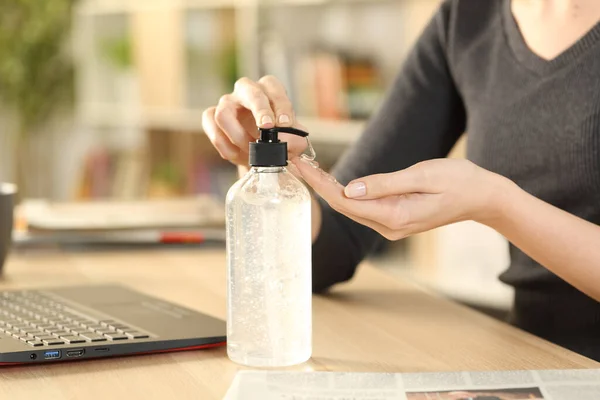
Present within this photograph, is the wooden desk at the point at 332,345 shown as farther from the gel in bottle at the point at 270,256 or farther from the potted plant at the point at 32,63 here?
the potted plant at the point at 32,63

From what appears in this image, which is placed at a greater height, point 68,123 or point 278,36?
point 278,36

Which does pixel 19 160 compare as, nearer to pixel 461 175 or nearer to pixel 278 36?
pixel 278 36

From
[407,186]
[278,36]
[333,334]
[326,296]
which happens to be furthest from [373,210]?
[278,36]

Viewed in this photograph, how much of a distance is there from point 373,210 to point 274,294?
0.12 m

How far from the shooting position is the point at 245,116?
105 cm

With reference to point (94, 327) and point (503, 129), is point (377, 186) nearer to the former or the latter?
point (94, 327)

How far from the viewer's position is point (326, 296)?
120cm

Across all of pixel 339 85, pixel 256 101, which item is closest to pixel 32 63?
pixel 339 85

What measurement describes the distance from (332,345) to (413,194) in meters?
0.17

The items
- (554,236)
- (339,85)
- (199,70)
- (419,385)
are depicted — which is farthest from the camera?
(199,70)

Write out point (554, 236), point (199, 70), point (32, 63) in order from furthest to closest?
point (32, 63) < point (199, 70) < point (554, 236)

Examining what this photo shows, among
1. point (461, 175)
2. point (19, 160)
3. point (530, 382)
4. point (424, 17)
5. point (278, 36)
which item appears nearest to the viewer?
point (530, 382)

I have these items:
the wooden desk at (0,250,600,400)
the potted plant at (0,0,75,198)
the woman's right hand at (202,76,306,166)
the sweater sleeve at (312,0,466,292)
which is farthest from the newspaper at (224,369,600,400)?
the potted plant at (0,0,75,198)

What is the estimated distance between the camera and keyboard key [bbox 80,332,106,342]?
0.88 meters
